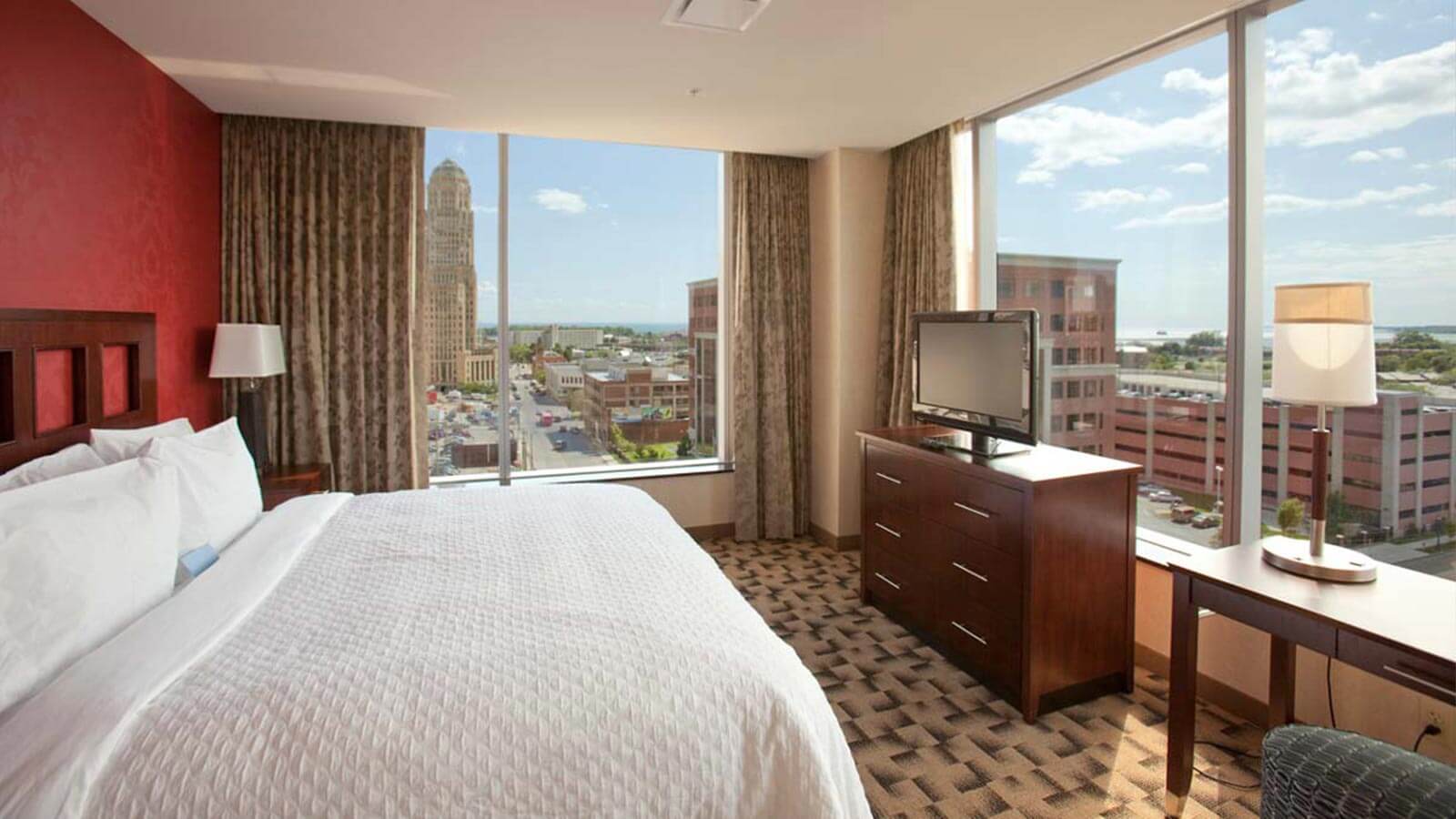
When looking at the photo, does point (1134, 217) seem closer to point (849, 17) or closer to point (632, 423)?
point (849, 17)

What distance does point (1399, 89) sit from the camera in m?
2.41

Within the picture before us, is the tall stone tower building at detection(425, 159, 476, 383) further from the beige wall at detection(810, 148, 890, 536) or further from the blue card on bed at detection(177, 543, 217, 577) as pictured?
the blue card on bed at detection(177, 543, 217, 577)

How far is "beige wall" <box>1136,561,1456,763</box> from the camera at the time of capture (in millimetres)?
2223

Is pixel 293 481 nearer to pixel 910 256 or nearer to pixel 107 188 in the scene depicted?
pixel 107 188

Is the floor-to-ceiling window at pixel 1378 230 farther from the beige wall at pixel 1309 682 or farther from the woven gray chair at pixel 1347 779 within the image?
the woven gray chair at pixel 1347 779

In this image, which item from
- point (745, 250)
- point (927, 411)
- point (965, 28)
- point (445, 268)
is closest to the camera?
point (965, 28)

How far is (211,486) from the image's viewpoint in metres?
2.35

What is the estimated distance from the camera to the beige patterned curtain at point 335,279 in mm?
3963

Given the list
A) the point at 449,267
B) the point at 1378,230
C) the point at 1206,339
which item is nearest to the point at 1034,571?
the point at 1206,339

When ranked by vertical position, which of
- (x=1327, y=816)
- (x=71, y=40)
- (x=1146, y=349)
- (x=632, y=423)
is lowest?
(x=1327, y=816)

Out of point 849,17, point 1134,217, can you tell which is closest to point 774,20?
point 849,17

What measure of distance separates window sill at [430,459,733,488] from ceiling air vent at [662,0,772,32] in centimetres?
262

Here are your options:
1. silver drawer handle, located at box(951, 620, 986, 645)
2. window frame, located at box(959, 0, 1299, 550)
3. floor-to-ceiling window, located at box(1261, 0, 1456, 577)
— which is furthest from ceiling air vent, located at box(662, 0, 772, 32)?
silver drawer handle, located at box(951, 620, 986, 645)

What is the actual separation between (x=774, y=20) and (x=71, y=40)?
2386 millimetres
